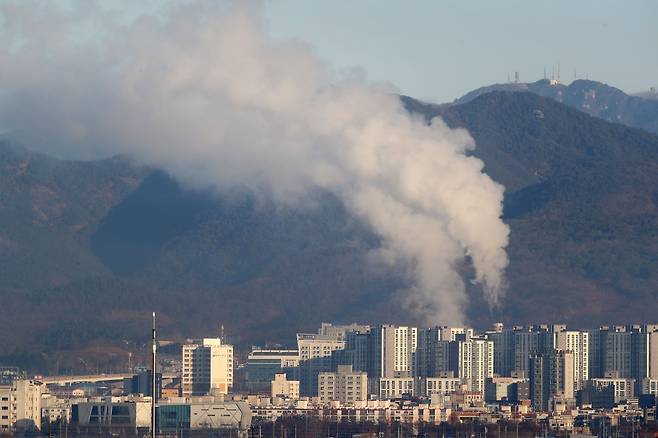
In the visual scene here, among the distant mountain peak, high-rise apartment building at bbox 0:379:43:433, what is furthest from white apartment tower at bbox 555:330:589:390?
the distant mountain peak

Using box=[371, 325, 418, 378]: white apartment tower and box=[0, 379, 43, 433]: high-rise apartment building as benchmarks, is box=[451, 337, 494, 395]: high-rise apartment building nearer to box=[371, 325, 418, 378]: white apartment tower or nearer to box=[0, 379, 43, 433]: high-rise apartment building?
box=[371, 325, 418, 378]: white apartment tower

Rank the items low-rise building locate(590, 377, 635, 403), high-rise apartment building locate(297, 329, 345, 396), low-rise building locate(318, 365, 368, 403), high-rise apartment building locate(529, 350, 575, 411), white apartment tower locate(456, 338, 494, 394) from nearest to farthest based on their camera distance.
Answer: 1. low-rise building locate(318, 365, 368, 403)
2. low-rise building locate(590, 377, 635, 403)
3. high-rise apartment building locate(529, 350, 575, 411)
4. white apartment tower locate(456, 338, 494, 394)
5. high-rise apartment building locate(297, 329, 345, 396)

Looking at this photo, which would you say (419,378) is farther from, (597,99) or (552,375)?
(597,99)

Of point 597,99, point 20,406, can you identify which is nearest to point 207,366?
point 20,406

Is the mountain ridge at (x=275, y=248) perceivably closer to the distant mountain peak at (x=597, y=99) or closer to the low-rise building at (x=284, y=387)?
the low-rise building at (x=284, y=387)

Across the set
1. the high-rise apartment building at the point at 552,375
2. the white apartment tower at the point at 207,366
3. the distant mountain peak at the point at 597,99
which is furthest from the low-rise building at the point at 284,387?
the distant mountain peak at the point at 597,99

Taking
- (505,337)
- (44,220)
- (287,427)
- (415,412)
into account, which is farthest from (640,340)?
(44,220)
